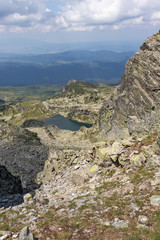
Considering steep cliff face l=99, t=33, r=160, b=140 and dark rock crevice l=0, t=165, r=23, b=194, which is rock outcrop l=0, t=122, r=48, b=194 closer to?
dark rock crevice l=0, t=165, r=23, b=194

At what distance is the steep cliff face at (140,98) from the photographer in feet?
143

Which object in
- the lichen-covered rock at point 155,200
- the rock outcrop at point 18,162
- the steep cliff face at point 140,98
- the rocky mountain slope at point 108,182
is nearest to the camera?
the rocky mountain slope at point 108,182

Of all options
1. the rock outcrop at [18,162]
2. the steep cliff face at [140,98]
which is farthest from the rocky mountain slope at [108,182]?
the rock outcrop at [18,162]

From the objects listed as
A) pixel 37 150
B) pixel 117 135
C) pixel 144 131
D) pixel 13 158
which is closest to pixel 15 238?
pixel 144 131

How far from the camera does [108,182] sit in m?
26.0

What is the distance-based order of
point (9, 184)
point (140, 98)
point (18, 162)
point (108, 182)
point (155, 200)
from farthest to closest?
1. point (18, 162)
2. point (140, 98)
3. point (9, 184)
4. point (108, 182)
5. point (155, 200)

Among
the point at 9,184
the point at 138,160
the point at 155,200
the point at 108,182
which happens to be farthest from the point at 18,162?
the point at 155,200

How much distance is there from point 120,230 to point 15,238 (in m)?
9.95

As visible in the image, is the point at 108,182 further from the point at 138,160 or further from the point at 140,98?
the point at 140,98

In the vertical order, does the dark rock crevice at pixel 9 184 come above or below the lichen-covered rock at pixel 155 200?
below

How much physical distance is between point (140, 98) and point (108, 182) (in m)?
30.1

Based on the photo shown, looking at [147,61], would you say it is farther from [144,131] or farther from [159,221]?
[159,221]

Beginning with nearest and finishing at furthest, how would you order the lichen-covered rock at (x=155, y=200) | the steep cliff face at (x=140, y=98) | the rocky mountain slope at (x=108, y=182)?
the rocky mountain slope at (x=108, y=182) → the lichen-covered rock at (x=155, y=200) → the steep cliff face at (x=140, y=98)

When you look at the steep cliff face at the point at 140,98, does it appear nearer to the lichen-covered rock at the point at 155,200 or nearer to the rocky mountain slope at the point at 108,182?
the rocky mountain slope at the point at 108,182
